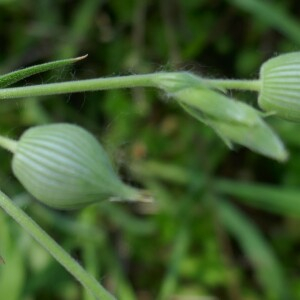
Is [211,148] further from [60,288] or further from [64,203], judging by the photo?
[64,203]

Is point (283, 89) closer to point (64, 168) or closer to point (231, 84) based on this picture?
point (231, 84)

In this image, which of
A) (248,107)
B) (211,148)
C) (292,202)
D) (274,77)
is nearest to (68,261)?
(248,107)

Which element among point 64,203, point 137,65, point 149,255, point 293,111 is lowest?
point 149,255

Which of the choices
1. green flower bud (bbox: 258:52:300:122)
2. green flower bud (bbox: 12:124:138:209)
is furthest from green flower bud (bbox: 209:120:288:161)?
green flower bud (bbox: 12:124:138:209)

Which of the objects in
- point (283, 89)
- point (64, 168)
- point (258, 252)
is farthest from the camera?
point (258, 252)

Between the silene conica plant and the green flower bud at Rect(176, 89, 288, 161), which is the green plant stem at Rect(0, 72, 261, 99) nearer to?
the silene conica plant

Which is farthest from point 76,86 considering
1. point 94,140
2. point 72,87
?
point 94,140
